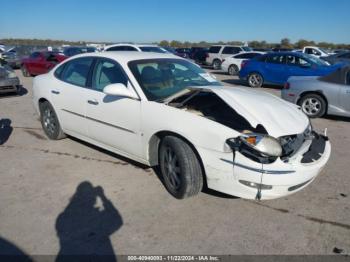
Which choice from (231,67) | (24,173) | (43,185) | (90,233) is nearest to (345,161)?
(90,233)

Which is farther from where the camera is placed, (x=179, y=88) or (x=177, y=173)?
(x=179, y=88)

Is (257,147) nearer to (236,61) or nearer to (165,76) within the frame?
(165,76)

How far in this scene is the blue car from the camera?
11.4 m

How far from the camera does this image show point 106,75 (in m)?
4.28

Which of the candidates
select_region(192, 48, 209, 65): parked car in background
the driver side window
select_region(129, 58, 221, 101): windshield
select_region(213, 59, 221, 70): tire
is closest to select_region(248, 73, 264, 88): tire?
select_region(129, 58, 221, 101): windshield

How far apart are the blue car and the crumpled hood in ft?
27.3

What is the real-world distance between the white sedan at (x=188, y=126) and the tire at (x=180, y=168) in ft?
0.03

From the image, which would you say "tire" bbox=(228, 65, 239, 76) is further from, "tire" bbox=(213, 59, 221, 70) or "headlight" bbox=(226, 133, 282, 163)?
"headlight" bbox=(226, 133, 282, 163)

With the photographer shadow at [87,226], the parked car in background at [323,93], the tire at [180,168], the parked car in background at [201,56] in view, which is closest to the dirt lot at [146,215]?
the photographer shadow at [87,226]

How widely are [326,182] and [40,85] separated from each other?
15.6ft

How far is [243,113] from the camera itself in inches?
126

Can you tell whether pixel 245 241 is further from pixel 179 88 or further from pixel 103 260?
pixel 179 88

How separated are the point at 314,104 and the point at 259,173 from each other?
5213mm

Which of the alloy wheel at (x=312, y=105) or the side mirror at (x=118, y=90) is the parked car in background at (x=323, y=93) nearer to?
the alloy wheel at (x=312, y=105)
